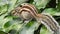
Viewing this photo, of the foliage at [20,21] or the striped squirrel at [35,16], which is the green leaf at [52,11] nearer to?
the foliage at [20,21]

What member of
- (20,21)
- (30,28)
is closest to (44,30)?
(30,28)

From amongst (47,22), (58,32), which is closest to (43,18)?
(47,22)

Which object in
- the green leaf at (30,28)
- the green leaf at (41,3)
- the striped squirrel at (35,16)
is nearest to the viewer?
the striped squirrel at (35,16)

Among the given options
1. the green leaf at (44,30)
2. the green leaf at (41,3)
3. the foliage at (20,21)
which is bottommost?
the green leaf at (44,30)

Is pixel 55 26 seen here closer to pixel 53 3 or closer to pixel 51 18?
pixel 51 18

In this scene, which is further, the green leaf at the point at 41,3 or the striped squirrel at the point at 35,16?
the green leaf at the point at 41,3

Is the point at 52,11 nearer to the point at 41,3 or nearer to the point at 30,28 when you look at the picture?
the point at 41,3

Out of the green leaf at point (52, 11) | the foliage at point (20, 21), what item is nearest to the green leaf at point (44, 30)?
the foliage at point (20, 21)

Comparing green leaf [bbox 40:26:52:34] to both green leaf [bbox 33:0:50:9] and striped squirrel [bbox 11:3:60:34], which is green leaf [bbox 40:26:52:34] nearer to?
striped squirrel [bbox 11:3:60:34]
